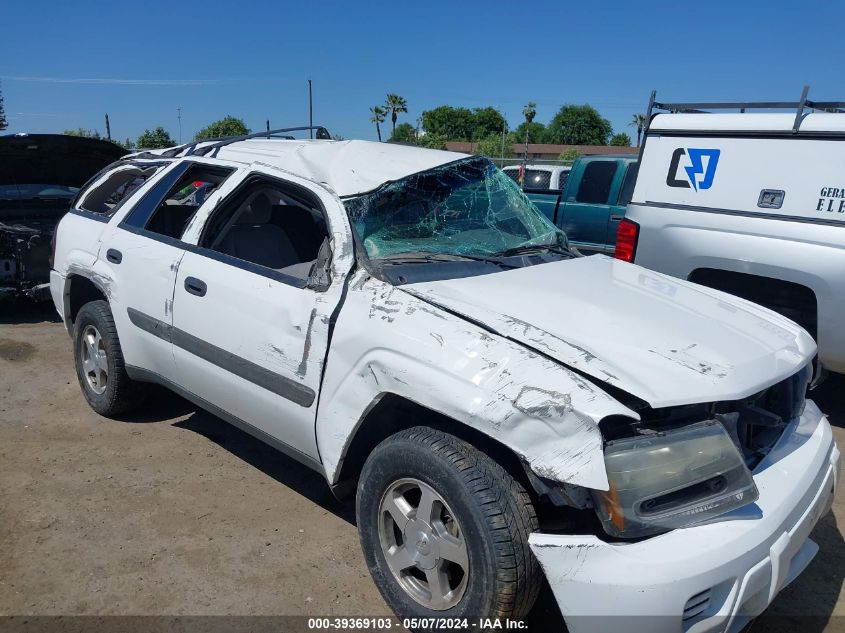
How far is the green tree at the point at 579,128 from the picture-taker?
9162 cm

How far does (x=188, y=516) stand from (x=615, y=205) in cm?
610

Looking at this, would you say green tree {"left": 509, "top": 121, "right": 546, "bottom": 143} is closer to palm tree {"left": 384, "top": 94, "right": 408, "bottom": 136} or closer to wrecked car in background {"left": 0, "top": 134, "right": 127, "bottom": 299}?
palm tree {"left": 384, "top": 94, "right": 408, "bottom": 136}

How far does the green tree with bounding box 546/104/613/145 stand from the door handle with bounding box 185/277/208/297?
92.1 m

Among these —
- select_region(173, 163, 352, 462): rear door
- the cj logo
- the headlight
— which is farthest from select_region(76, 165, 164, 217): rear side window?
the cj logo

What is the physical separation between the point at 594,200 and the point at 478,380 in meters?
6.30

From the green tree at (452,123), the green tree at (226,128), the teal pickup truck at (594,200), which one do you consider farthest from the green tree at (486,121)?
the teal pickup truck at (594,200)

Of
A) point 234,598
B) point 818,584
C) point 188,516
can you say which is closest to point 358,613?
point 234,598

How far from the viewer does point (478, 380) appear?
2.21 metres

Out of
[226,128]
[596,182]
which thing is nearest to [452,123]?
[226,128]

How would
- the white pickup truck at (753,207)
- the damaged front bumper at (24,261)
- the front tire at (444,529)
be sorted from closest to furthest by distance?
the front tire at (444,529) < the white pickup truck at (753,207) < the damaged front bumper at (24,261)

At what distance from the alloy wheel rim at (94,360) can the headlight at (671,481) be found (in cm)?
331

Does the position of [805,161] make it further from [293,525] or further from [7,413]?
[7,413]

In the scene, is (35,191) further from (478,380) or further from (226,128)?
(226,128)

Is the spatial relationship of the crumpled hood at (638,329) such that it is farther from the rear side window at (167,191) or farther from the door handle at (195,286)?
the rear side window at (167,191)
